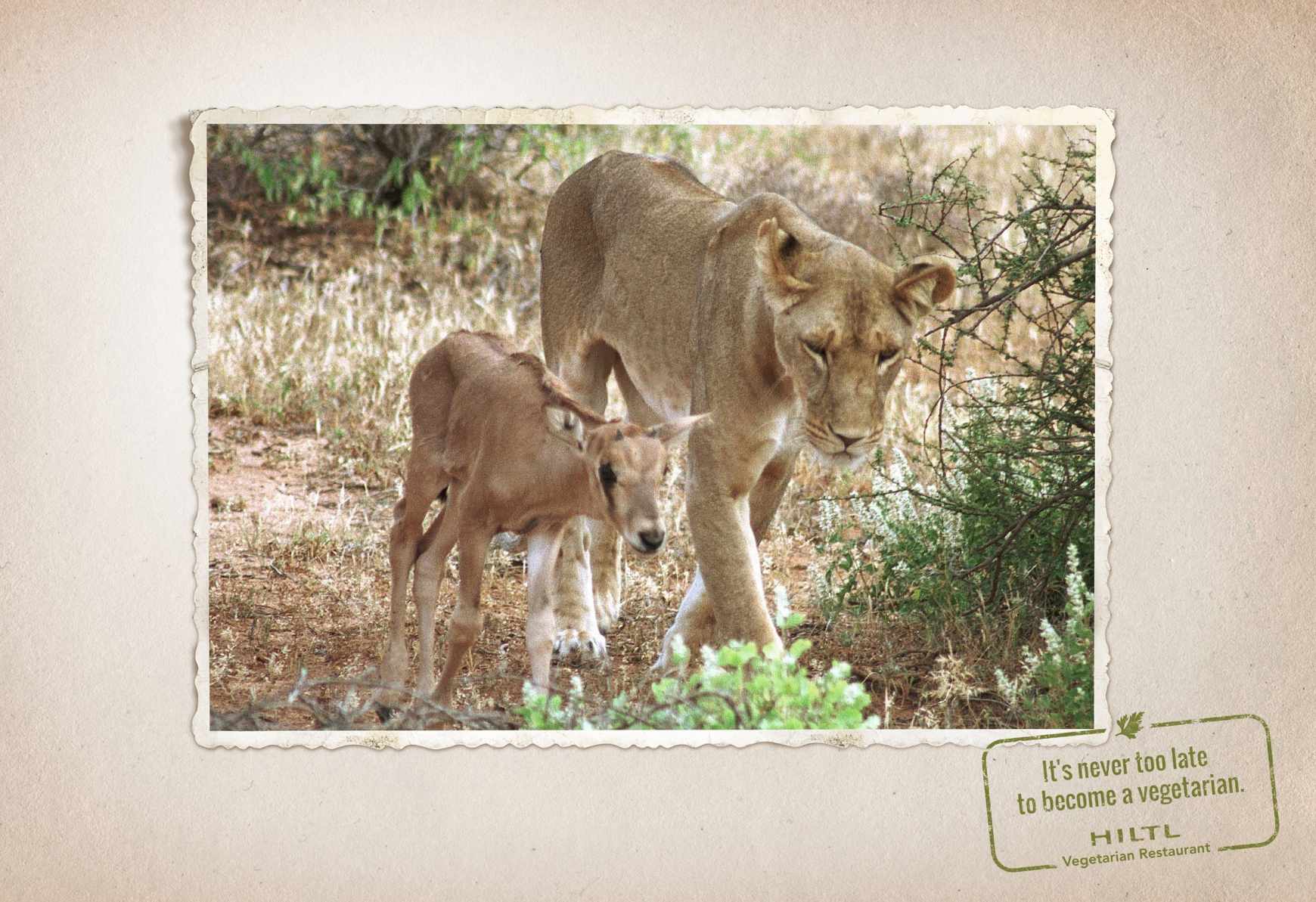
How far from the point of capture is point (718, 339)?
586 centimetres

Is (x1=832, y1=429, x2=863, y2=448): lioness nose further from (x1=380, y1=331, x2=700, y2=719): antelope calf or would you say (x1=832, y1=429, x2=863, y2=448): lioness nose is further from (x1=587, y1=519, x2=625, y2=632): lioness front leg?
(x1=587, y1=519, x2=625, y2=632): lioness front leg

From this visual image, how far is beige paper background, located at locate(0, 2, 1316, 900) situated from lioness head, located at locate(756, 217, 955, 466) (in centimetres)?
55

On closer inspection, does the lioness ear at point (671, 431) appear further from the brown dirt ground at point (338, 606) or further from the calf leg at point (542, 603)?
the brown dirt ground at point (338, 606)

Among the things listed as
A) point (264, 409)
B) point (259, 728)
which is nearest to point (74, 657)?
point (259, 728)

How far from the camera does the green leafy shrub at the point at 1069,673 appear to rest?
5.68m

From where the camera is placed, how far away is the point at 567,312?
21.7 ft

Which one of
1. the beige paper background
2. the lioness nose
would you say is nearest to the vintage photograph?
the lioness nose

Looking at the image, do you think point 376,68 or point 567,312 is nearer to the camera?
point 376,68

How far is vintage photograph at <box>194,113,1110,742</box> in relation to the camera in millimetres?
5641

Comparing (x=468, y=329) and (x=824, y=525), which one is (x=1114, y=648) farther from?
(x=468, y=329)

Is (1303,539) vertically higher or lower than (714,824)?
higher

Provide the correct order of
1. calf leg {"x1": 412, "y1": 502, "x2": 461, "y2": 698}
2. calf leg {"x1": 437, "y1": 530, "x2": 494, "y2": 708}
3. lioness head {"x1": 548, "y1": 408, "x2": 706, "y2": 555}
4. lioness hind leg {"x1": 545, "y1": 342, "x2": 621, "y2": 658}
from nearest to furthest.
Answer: lioness head {"x1": 548, "y1": 408, "x2": 706, "y2": 555}
calf leg {"x1": 437, "y1": 530, "x2": 494, "y2": 708}
calf leg {"x1": 412, "y1": 502, "x2": 461, "y2": 698}
lioness hind leg {"x1": 545, "y1": 342, "x2": 621, "y2": 658}

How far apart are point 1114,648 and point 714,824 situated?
4.54 ft

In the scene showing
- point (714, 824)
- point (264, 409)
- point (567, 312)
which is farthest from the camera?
point (567, 312)
